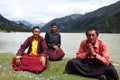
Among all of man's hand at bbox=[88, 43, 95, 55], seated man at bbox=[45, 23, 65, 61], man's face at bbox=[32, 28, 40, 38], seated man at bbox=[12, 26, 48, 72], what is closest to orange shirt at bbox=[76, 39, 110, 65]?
man's hand at bbox=[88, 43, 95, 55]

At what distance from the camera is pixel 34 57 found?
49.9 feet

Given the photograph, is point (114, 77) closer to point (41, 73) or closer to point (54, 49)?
point (41, 73)

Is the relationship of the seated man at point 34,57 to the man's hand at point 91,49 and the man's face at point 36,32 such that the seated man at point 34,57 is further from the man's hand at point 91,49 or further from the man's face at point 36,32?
the man's hand at point 91,49

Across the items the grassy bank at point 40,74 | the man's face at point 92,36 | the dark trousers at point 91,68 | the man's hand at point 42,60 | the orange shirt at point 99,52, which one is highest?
the man's face at point 92,36

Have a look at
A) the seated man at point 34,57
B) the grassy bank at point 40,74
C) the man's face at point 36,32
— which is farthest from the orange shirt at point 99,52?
the man's face at point 36,32

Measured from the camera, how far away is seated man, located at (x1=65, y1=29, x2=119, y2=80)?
12.9m

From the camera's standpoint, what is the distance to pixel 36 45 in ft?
52.4

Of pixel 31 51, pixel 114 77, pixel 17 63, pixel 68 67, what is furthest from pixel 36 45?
pixel 114 77

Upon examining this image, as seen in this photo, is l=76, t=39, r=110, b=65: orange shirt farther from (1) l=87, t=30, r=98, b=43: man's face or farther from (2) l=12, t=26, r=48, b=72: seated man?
(2) l=12, t=26, r=48, b=72: seated man

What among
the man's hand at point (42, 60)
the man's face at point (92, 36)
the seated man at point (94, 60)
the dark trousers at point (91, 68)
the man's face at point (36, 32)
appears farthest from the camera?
the man's face at point (36, 32)

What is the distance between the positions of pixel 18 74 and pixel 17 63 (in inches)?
44.8

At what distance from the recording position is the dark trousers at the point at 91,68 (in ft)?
42.8

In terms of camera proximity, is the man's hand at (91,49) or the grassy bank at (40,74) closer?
the man's hand at (91,49)

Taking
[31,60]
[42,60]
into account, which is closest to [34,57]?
[31,60]
